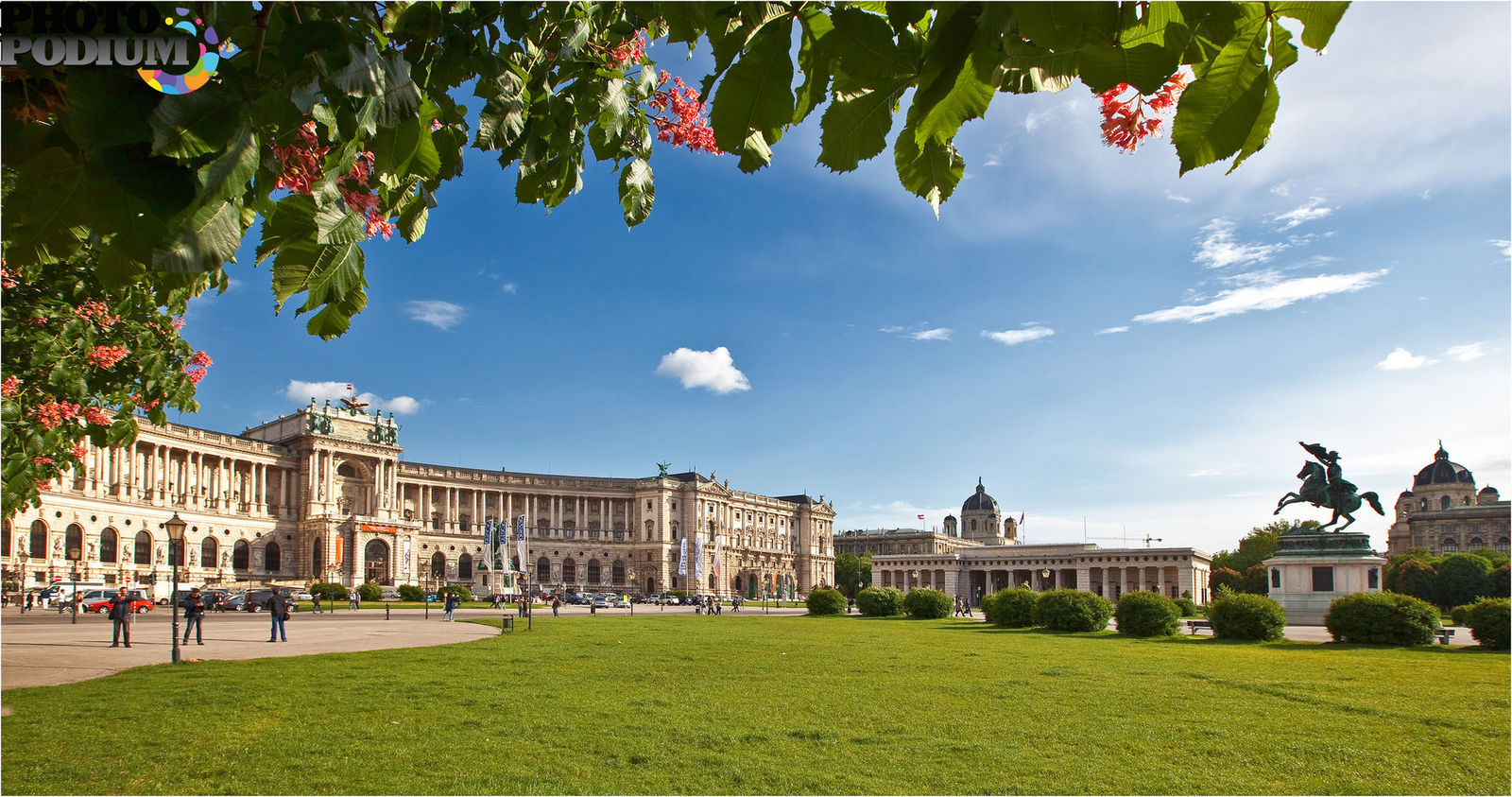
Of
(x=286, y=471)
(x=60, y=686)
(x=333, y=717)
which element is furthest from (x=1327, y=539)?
(x=286, y=471)

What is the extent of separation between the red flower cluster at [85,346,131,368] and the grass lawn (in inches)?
174

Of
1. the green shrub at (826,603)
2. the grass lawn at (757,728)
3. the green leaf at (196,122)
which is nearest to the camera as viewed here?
the green leaf at (196,122)

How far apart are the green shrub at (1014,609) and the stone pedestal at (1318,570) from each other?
36.9 feet

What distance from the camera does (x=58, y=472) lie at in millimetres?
14148

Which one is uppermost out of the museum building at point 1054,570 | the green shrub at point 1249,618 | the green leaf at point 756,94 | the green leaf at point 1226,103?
the green leaf at point 756,94

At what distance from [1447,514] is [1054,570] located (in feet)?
192

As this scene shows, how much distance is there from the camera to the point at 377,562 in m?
90.6

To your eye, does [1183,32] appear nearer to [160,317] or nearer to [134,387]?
[160,317]

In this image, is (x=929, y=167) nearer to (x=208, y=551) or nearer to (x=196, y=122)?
(x=196, y=122)

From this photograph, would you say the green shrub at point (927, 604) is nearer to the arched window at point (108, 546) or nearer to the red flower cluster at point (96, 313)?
the red flower cluster at point (96, 313)

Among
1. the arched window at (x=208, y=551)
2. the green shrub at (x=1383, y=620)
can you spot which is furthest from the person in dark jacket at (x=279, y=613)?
the arched window at (x=208, y=551)

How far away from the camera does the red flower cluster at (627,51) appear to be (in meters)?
5.04

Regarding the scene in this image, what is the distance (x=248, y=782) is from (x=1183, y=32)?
9.60 meters

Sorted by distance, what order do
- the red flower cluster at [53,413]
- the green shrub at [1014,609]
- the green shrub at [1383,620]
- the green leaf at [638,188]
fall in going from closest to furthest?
the green leaf at [638,188] → the red flower cluster at [53,413] → the green shrub at [1383,620] → the green shrub at [1014,609]
